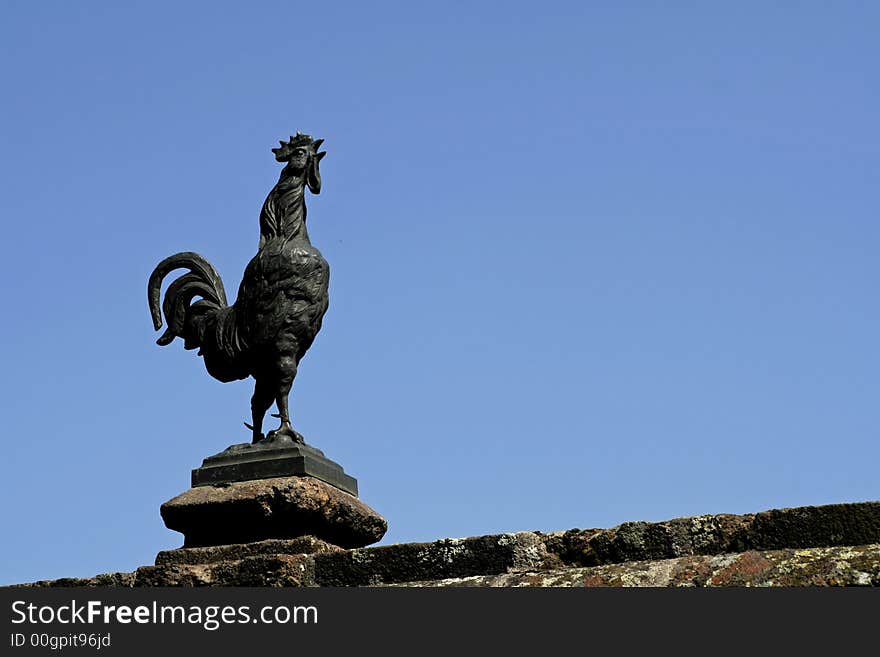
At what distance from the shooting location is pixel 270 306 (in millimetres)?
8539

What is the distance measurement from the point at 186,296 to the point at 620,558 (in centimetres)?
381

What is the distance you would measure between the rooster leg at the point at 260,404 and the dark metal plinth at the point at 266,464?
268 millimetres

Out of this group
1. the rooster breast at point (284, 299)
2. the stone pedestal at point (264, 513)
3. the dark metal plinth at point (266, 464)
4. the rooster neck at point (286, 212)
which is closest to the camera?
the stone pedestal at point (264, 513)

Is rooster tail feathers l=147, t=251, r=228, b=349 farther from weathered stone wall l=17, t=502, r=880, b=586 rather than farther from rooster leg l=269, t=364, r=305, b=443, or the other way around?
weathered stone wall l=17, t=502, r=880, b=586

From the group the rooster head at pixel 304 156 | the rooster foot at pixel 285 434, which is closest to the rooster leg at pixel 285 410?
the rooster foot at pixel 285 434

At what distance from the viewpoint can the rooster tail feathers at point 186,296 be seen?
9039mm

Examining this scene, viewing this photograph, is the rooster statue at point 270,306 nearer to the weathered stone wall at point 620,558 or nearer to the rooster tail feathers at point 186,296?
the rooster tail feathers at point 186,296

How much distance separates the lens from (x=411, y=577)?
6.92 m

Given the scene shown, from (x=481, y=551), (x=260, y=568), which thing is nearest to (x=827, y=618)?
(x=481, y=551)

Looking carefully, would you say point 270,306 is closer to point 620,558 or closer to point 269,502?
point 269,502

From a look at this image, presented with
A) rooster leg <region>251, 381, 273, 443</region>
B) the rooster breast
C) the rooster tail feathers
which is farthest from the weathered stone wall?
the rooster tail feathers

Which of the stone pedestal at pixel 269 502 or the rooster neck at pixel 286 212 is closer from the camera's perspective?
the stone pedestal at pixel 269 502

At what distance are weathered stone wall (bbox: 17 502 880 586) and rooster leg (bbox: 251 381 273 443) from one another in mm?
1145

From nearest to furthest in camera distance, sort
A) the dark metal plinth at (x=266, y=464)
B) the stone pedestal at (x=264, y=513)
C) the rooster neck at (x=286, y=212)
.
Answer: the stone pedestal at (x=264, y=513)
the dark metal plinth at (x=266, y=464)
the rooster neck at (x=286, y=212)
